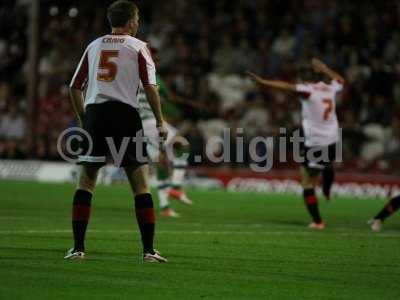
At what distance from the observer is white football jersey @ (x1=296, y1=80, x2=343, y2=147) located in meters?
16.4

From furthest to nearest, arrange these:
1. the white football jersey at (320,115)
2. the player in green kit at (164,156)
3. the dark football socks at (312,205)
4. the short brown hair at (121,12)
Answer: the player in green kit at (164,156), the white football jersey at (320,115), the dark football socks at (312,205), the short brown hair at (121,12)

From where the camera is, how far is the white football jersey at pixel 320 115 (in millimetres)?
16375

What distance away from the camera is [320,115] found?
54.1 feet

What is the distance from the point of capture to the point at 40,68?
31.1 m

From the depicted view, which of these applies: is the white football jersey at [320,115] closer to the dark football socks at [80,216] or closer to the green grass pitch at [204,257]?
the green grass pitch at [204,257]

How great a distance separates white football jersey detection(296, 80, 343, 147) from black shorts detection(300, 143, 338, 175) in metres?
0.08

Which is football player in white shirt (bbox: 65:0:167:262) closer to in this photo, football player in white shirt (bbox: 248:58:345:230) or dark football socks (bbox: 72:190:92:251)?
dark football socks (bbox: 72:190:92:251)

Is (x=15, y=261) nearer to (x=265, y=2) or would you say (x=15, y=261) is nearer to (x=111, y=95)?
(x=111, y=95)

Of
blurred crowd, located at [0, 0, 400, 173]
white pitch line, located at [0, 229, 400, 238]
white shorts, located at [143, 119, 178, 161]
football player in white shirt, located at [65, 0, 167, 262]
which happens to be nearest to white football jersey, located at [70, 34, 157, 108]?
football player in white shirt, located at [65, 0, 167, 262]

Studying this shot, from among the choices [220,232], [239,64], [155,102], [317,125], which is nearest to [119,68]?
[155,102]

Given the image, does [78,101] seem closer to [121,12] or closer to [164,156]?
[121,12]

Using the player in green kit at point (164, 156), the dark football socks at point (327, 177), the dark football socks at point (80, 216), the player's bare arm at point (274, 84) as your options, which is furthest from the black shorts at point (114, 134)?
the dark football socks at point (327, 177)

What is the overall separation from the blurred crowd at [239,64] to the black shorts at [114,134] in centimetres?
1498

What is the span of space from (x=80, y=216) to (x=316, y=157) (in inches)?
279
